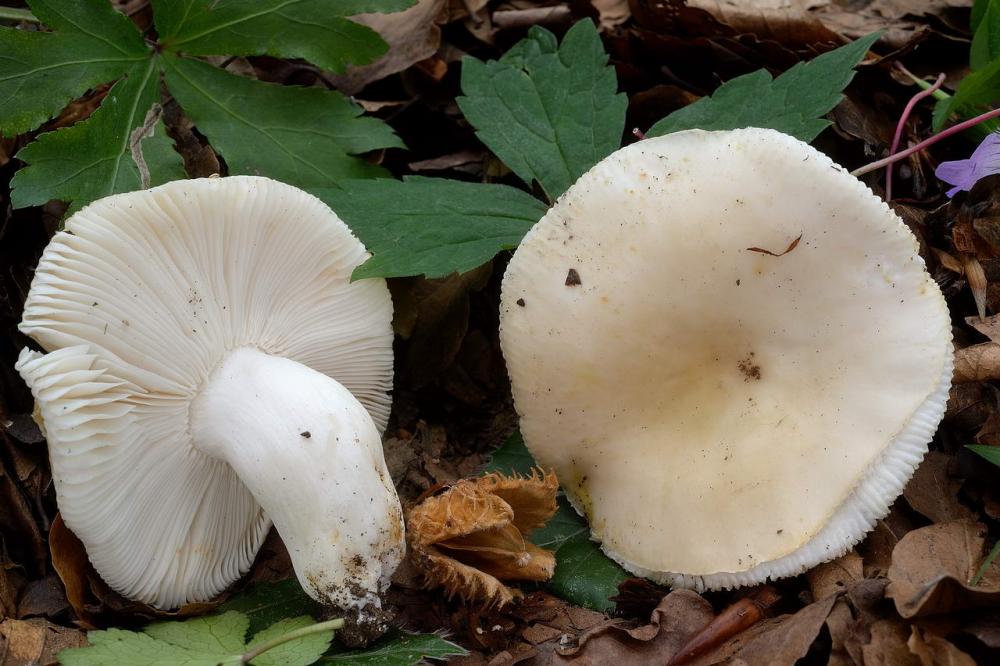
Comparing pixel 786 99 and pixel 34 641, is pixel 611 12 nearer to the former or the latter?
pixel 786 99

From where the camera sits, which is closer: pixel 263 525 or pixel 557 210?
pixel 557 210

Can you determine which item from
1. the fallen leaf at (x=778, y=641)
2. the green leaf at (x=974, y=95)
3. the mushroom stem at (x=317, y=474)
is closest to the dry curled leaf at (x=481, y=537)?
the mushroom stem at (x=317, y=474)

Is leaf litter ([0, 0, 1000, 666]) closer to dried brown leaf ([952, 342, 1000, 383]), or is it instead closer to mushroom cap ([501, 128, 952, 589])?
dried brown leaf ([952, 342, 1000, 383])

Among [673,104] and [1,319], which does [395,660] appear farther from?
[673,104]

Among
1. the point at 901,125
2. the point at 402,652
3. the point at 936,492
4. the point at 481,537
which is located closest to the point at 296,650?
the point at 402,652

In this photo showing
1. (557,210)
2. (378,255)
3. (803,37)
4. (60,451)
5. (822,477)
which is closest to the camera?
(60,451)

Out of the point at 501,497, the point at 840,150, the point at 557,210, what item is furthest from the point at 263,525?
the point at 840,150
